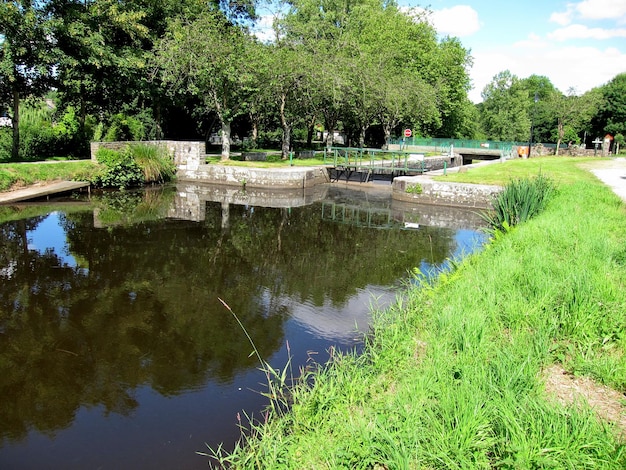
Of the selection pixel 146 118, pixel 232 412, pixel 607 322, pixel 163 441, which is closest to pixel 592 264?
pixel 607 322

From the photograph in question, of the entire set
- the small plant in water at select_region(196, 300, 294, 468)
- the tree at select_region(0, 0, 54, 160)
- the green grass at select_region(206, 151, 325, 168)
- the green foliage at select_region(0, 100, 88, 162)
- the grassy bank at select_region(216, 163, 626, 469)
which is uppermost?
the tree at select_region(0, 0, 54, 160)

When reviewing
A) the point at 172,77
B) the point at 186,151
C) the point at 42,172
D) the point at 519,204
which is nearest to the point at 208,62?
the point at 172,77

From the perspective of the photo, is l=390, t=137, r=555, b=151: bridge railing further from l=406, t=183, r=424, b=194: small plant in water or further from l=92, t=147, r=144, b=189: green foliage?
l=92, t=147, r=144, b=189: green foliage

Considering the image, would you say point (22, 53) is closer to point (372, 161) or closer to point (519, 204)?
point (372, 161)

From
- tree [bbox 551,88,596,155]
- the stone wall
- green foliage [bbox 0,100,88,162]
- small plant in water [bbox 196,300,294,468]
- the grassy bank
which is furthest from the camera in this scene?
tree [bbox 551,88,596,155]

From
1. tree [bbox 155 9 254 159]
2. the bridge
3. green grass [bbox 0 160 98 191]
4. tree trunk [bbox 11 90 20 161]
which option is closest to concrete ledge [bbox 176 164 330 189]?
tree [bbox 155 9 254 159]

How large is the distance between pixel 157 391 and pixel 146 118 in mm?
21790

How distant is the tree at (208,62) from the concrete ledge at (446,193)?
325 inches

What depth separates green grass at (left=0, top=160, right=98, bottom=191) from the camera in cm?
1521

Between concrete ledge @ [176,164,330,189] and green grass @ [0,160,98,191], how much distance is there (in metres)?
4.41

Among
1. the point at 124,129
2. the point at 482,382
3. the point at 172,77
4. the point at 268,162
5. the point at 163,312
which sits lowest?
the point at 163,312

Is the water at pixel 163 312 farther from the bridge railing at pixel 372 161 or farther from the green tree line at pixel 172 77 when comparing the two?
the bridge railing at pixel 372 161

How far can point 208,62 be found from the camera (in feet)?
68.6

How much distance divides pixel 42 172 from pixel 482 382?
16849 millimetres
